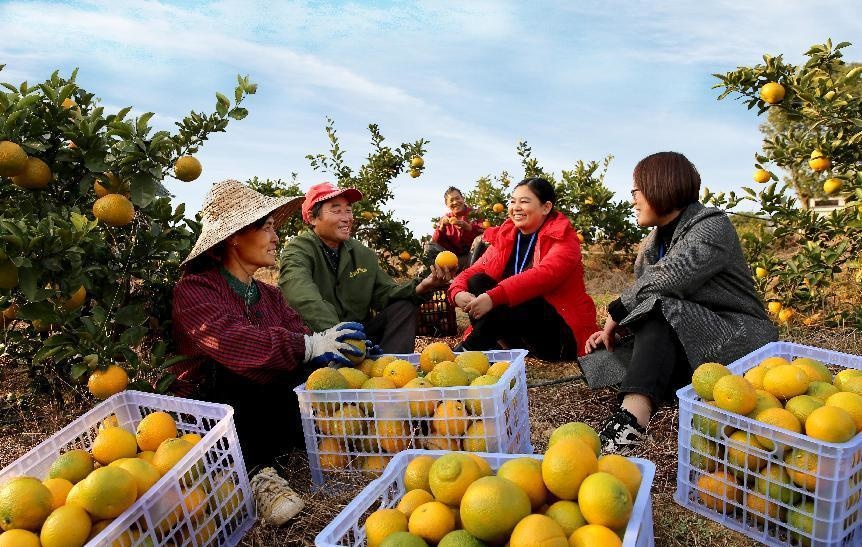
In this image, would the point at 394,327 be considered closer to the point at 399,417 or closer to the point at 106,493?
the point at 399,417

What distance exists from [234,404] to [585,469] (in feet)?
5.24

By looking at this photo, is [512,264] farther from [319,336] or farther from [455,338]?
[319,336]

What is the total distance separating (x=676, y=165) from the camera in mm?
2959

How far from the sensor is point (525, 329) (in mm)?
4070

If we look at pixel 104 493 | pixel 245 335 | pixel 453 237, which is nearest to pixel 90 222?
pixel 245 335

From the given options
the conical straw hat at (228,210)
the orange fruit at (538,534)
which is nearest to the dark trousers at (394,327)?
the conical straw hat at (228,210)

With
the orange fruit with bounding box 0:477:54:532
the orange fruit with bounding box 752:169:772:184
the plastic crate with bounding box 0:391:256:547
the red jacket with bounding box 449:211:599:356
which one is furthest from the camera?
the orange fruit with bounding box 752:169:772:184

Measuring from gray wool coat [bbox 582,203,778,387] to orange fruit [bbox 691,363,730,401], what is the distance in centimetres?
56

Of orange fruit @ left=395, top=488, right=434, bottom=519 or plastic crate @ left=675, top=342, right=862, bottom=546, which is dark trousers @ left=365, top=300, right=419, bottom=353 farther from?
orange fruit @ left=395, top=488, right=434, bottom=519

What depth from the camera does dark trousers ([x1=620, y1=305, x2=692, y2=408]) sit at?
8.68ft

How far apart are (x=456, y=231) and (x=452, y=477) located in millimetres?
5551

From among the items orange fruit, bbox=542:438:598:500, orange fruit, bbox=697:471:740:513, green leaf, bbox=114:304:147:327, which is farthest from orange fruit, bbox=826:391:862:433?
green leaf, bbox=114:304:147:327

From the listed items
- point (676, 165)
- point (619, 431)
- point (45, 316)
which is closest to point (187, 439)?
point (45, 316)

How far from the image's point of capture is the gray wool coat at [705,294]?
107 inches
